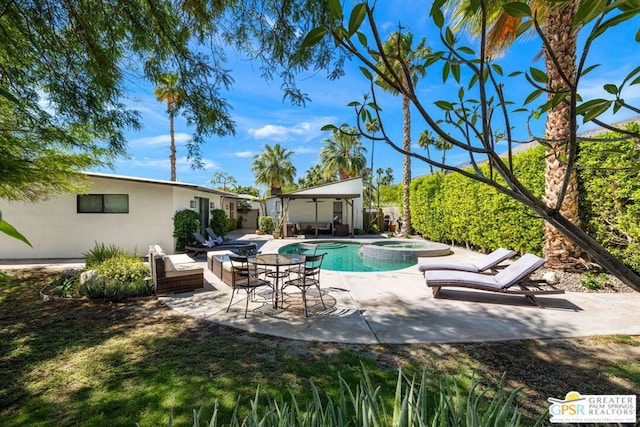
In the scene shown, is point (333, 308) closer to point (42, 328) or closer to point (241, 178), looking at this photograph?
point (42, 328)

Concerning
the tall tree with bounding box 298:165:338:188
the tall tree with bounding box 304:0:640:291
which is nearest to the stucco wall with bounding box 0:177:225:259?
the tall tree with bounding box 304:0:640:291

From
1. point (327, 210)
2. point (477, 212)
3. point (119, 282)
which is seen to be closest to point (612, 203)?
point (477, 212)

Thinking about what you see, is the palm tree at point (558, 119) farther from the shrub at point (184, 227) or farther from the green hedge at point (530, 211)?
the shrub at point (184, 227)

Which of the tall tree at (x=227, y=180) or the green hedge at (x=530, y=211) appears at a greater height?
the tall tree at (x=227, y=180)

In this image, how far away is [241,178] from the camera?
40281 mm

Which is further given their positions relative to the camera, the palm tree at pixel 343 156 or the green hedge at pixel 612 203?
the palm tree at pixel 343 156

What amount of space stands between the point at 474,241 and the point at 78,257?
15490 mm

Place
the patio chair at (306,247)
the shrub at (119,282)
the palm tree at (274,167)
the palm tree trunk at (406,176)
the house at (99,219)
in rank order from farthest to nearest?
the palm tree at (274,167), the palm tree trunk at (406,176), the patio chair at (306,247), the house at (99,219), the shrub at (119,282)

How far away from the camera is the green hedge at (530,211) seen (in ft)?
19.2

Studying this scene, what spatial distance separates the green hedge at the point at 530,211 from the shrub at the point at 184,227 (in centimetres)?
1113

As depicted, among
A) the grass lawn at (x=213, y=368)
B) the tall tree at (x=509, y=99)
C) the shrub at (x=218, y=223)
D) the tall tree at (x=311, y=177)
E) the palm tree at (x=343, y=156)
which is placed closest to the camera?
the tall tree at (x=509, y=99)

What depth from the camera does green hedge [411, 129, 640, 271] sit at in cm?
586

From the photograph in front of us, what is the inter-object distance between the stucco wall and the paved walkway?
6.26 metres

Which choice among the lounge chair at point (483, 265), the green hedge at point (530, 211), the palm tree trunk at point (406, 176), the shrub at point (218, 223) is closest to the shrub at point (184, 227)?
the shrub at point (218, 223)
